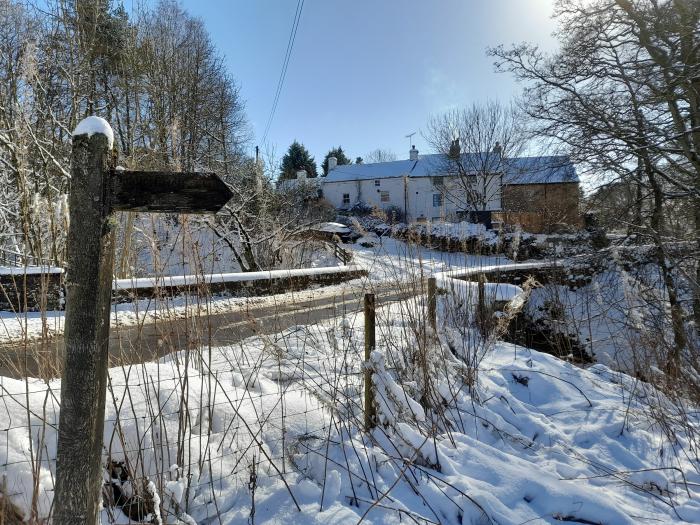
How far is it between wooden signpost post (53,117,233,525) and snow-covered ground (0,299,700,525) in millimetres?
439

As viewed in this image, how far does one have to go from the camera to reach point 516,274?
1249cm

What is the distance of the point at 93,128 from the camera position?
137 cm

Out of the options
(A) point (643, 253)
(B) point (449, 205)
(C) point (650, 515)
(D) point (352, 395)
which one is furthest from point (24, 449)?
(B) point (449, 205)

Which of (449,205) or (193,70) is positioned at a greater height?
(193,70)

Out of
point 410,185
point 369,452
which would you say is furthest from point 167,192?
point 410,185

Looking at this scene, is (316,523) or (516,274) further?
(516,274)

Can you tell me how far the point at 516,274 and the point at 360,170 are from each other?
34366 mm

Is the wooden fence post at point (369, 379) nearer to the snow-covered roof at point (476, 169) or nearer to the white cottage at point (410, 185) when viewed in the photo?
the snow-covered roof at point (476, 169)

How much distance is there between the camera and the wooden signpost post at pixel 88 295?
1367 mm

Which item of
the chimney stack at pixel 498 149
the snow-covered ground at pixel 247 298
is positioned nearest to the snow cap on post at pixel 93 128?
the snow-covered ground at pixel 247 298

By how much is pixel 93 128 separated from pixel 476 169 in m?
32.3

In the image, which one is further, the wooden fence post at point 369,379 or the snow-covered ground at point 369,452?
the wooden fence post at point 369,379

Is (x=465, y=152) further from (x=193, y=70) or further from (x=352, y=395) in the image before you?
(x=352, y=395)

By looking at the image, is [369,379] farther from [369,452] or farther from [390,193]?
[390,193]
